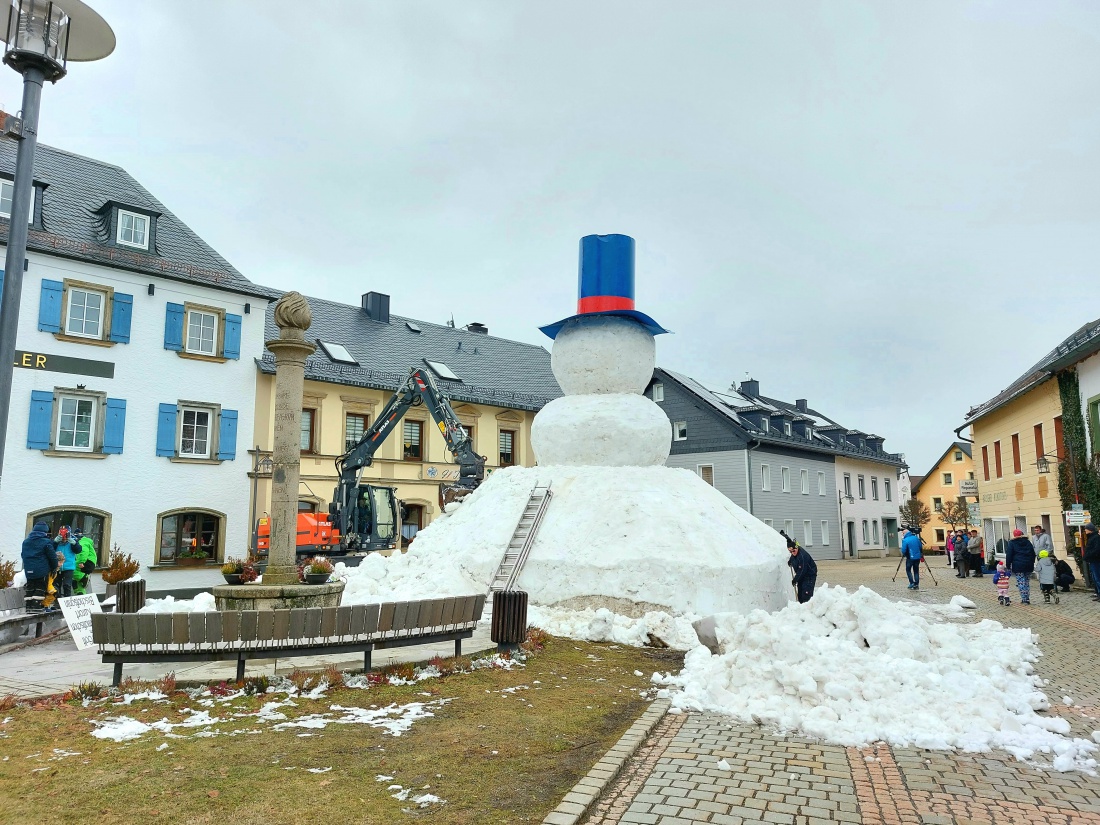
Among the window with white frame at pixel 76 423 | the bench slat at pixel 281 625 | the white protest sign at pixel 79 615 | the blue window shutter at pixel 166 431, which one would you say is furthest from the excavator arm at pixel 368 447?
the bench slat at pixel 281 625

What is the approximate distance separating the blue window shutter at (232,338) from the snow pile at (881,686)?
59.6 ft

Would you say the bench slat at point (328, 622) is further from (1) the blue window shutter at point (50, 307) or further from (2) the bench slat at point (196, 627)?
(1) the blue window shutter at point (50, 307)

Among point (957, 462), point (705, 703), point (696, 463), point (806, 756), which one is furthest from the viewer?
point (957, 462)

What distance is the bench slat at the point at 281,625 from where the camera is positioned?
24.4 feet

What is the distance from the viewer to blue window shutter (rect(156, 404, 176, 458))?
829 inches

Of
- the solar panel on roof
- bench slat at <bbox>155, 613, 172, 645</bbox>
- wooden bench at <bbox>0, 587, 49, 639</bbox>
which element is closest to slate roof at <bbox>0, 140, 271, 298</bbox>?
the solar panel on roof

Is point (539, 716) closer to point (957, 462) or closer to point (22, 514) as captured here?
point (22, 514)

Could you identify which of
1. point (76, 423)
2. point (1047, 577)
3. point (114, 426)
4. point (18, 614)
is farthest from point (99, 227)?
point (1047, 577)

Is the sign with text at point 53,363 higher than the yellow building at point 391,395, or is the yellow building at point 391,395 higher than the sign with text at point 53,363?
the yellow building at point 391,395

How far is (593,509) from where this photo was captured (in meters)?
13.1

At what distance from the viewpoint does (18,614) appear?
1073cm

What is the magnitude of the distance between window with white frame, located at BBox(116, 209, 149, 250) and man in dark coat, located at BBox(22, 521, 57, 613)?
12.7 m

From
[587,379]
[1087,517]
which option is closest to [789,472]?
[1087,517]

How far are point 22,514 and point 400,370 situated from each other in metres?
13.6
